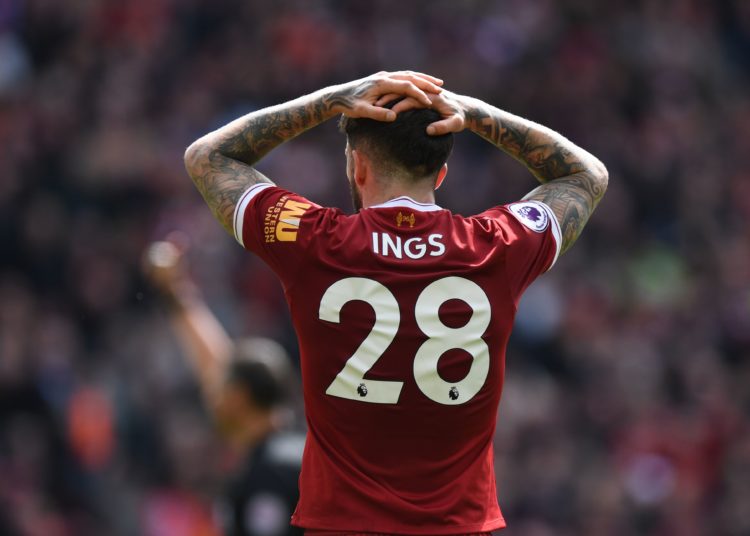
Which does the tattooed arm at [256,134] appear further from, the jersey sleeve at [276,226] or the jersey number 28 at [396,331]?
the jersey number 28 at [396,331]

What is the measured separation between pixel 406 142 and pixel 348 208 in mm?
9063

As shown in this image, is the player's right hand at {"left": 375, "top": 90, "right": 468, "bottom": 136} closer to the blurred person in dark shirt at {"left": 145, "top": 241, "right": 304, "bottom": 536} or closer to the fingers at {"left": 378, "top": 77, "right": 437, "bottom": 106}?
the fingers at {"left": 378, "top": 77, "right": 437, "bottom": 106}

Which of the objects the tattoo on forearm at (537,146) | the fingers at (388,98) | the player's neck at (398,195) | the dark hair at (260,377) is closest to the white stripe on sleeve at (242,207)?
the player's neck at (398,195)

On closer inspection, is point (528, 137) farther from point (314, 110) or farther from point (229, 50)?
point (229, 50)

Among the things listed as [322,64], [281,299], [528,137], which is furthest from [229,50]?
[528,137]

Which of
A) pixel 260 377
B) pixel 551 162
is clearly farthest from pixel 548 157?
pixel 260 377

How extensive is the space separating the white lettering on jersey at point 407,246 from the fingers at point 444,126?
29cm

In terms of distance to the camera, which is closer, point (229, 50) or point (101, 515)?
point (101, 515)

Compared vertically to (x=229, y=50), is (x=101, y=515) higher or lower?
lower

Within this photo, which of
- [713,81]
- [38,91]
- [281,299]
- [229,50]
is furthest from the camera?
[713,81]

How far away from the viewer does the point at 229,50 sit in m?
14.1

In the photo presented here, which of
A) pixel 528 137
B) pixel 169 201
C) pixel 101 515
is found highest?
pixel 528 137

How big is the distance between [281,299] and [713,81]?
7.01 m

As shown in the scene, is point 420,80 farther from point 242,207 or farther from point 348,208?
point 348,208
